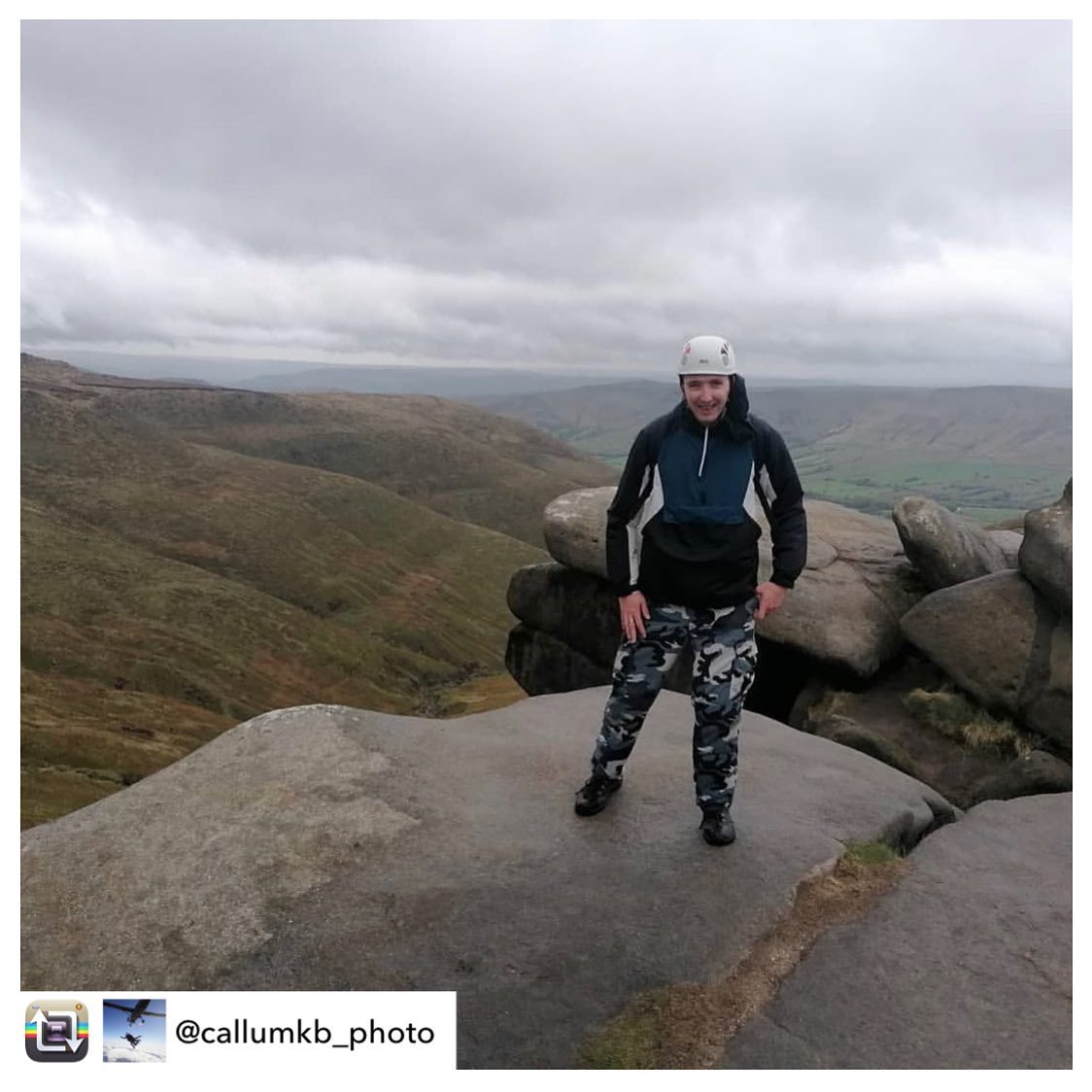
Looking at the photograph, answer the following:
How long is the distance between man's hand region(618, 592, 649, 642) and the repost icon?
20.7 feet

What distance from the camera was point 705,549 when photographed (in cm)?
886

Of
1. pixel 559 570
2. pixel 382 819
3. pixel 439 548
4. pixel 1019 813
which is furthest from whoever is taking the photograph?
pixel 439 548

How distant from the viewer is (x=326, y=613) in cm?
13638

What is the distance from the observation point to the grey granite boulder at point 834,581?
67.3 feet

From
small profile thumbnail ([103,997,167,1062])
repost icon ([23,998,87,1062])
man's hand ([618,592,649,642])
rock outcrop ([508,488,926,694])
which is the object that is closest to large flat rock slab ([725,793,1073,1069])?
man's hand ([618,592,649,642])

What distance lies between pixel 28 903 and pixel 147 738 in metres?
75.6

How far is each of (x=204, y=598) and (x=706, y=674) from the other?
392 feet

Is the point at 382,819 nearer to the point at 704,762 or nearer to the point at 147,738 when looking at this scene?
the point at 704,762

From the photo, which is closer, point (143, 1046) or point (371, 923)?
point (143, 1046)

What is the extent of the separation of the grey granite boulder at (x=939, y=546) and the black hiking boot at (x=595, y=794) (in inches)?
575

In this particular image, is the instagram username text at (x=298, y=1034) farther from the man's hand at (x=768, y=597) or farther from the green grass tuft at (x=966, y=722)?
the green grass tuft at (x=966, y=722)

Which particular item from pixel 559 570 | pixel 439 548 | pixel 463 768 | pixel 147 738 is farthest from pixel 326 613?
pixel 463 768

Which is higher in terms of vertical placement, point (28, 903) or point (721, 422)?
point (721, 422)

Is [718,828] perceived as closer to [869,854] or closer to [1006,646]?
[869,854]
